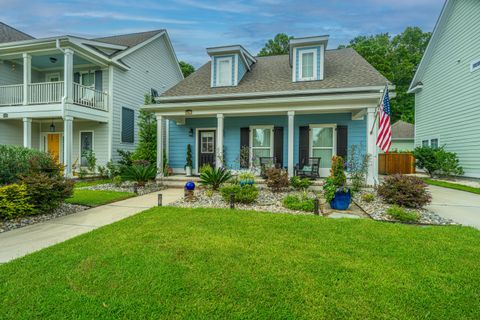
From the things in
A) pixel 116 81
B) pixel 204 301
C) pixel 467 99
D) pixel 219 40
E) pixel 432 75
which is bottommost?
pixel 204 301

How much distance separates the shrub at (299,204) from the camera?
5996 mm

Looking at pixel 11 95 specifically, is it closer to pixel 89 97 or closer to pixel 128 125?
pixel 89 97

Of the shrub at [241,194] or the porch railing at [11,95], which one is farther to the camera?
the porch railing at [11,95]

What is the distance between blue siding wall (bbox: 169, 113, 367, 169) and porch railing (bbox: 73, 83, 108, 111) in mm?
3989

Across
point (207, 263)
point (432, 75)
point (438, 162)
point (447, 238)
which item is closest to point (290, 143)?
point (447, 238)

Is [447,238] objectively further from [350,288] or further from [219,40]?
[219,40]

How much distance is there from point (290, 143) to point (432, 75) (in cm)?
1244

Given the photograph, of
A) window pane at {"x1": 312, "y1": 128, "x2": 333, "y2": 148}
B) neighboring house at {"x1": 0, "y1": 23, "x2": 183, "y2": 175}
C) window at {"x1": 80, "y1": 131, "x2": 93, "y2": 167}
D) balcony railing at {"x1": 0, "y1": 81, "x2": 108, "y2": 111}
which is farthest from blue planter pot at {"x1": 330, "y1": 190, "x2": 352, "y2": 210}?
window at {"x1": 80, "y1": 131, "x2": 93, "y2": 167}

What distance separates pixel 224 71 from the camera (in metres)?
12.1

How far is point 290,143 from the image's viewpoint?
9.30 m

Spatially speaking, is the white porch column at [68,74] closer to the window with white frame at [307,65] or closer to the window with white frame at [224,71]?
the window with white frame at [224,71]

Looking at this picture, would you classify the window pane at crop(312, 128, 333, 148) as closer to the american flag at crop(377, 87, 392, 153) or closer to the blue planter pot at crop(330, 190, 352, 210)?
the american flag at crop(377, 87, 392, 153)

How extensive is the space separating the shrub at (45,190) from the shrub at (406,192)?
25.5 ft

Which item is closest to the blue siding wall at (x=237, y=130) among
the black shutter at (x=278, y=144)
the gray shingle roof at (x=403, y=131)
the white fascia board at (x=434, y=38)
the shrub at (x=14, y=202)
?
the black shutter at (x=278, y=144)
